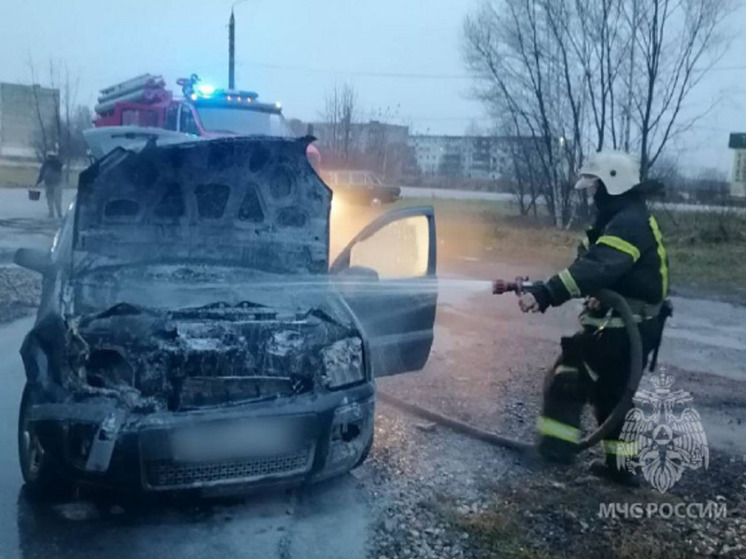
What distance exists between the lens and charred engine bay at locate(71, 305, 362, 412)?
4.16 metres

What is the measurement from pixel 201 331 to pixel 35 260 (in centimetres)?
177

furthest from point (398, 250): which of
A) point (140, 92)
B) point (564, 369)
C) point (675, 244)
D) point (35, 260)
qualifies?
point (675, 244)

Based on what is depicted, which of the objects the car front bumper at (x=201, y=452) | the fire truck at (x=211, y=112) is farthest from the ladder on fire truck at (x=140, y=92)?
the car front bumper at (x=201, y=452)

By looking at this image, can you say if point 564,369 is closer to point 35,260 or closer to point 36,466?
point 36,466

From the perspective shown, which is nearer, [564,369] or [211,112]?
[564,369]

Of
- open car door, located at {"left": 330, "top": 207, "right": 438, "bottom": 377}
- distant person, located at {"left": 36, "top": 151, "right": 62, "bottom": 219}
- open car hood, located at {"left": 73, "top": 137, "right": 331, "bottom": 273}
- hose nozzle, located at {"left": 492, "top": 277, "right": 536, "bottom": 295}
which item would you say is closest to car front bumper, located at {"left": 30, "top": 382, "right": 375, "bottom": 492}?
hose nozzle, located at {"left": 492, "top": 277, "right": 536, "bottom": 295}

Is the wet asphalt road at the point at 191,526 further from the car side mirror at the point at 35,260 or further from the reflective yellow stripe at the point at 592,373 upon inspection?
the reflective yellow stripe at the point at 592,373

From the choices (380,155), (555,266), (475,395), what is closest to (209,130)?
(555,266)

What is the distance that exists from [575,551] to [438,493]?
0.90 meters

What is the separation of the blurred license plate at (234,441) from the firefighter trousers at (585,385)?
1.74 metres

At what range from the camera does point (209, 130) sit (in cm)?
1412

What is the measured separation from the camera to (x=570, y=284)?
486cm

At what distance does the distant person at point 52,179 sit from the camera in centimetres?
2162
